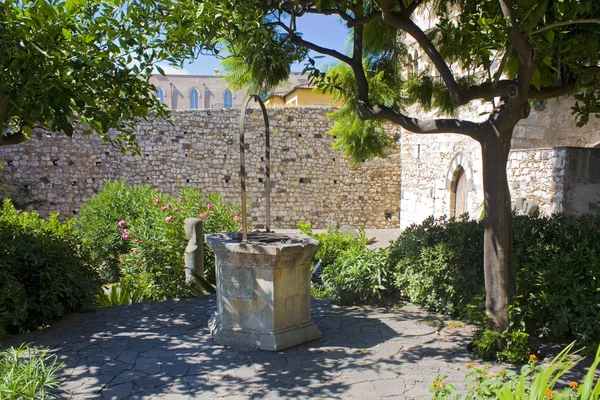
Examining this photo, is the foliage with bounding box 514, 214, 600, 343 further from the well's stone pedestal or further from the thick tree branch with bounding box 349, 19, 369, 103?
the thick tree branch with bounding box 349, 19, 369, 103

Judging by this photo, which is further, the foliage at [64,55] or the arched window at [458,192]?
the arched window at [458,192]

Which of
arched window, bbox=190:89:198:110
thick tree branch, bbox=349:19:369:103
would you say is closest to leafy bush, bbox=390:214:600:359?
thick tree branch, bbox=349:19:369:103

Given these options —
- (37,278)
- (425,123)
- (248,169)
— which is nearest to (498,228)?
(425,123)

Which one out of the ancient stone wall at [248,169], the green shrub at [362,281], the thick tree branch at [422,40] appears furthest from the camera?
the ancient stone wall at [248,169]

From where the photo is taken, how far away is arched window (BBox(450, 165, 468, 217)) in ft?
35.2

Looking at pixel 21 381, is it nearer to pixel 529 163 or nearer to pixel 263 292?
pixel 263 292

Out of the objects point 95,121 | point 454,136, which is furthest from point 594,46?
point 454,136

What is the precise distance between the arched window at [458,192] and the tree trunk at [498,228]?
6.61 m

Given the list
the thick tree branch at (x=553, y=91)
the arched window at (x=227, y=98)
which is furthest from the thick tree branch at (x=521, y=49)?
the arched window at (x=227, y=98)

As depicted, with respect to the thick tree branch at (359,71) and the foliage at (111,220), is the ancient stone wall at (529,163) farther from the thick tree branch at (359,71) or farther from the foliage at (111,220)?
the foliage at (111,220)

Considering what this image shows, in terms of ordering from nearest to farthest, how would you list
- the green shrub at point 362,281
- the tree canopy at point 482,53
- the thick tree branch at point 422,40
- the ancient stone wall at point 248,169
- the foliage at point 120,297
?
the tree canopy at point 482,53
the thick tree branch at point 422,40
the green shrub at point 362,281
the foliage at point 120,297
the ancient stone wall at point 248,169

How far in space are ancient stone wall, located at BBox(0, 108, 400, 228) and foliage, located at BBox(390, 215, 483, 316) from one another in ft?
31.9

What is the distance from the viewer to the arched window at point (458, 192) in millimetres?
10727

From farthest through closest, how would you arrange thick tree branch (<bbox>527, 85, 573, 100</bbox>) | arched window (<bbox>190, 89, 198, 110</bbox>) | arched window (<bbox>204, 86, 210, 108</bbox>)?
arched window (<bbox>190, 89, 198, 110</bbox>) → arched window (<bbox>204, 86, 210, 108</bbox>) → thick tree branch (<bbox>527, 85, 573, 100</bbox>)
